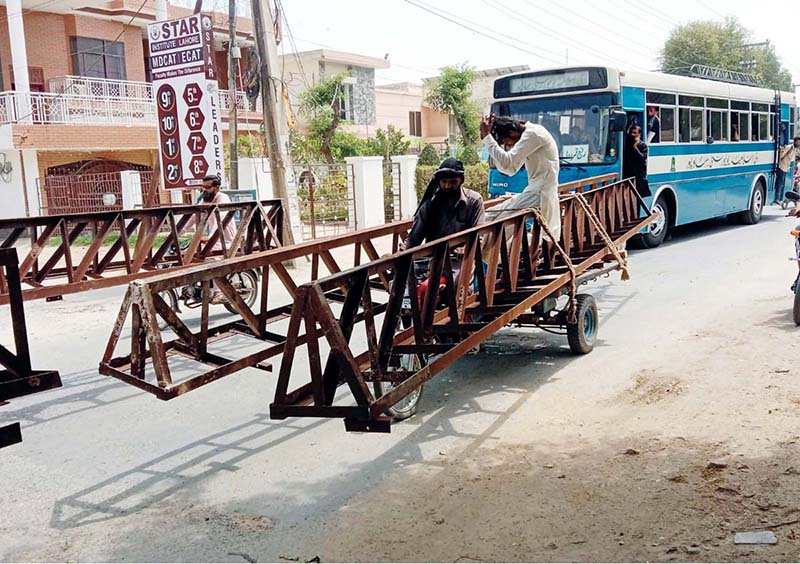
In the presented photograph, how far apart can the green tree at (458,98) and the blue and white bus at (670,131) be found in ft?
72.1

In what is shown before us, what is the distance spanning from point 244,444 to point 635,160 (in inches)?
357

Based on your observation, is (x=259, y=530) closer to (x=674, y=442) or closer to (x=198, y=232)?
(x=674, y=442)

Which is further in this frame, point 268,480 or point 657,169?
point 657,169

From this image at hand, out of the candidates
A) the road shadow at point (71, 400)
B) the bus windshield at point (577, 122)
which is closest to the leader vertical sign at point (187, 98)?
the bus windshield at point (577, 122)

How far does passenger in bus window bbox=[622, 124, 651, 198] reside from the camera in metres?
12.3

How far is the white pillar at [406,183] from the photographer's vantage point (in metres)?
20.8

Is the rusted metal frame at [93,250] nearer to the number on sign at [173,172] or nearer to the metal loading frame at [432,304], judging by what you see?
the metal loading frame at [432,304]

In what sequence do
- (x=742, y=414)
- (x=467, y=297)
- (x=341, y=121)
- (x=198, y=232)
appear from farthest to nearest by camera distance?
(x=341, y=121) < (x=198, y=232) < (x=467, y=297) < (x=742, y=414)

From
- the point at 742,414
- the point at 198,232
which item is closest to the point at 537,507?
the point at 742,414

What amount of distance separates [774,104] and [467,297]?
1594cm

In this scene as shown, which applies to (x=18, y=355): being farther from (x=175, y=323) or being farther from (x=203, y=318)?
(x=203, y=318)

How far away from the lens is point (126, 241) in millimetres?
7738

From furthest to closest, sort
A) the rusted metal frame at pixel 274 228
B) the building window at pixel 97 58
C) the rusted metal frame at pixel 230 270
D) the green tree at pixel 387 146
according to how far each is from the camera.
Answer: the green tree at pixel 387 146, the building window at pixel 97 58, the rusted metal frame at pixel 274 228, the rusted metal frame at pixel 230 270

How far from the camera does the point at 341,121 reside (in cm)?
3259
